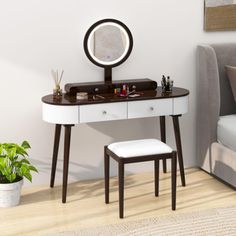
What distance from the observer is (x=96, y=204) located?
12.3ft

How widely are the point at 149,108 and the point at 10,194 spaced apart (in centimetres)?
105

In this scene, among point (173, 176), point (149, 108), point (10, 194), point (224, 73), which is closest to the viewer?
point (173, 176)

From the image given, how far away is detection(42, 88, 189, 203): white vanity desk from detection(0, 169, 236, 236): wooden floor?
158mm

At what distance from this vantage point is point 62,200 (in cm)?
380

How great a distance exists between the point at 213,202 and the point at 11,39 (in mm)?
1698

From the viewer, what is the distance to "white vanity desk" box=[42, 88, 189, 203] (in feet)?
11.9

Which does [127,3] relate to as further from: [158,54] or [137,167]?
[137,167]

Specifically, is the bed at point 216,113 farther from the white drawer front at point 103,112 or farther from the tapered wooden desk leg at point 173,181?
the white drawer front at point 103,112

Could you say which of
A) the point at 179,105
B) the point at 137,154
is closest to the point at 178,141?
the point at 179,105

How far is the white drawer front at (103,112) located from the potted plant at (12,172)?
45cm

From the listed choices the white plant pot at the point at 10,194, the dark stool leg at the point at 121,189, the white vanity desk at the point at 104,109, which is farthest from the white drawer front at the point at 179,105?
the white plant pot at the point at 10,194

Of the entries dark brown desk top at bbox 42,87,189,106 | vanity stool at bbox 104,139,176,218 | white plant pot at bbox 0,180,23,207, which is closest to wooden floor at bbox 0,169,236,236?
white plant pot at bbox 0,180,23,207

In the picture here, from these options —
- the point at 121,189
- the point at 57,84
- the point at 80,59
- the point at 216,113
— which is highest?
the point at 80,59

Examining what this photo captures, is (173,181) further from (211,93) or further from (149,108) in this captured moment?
(211,93)
